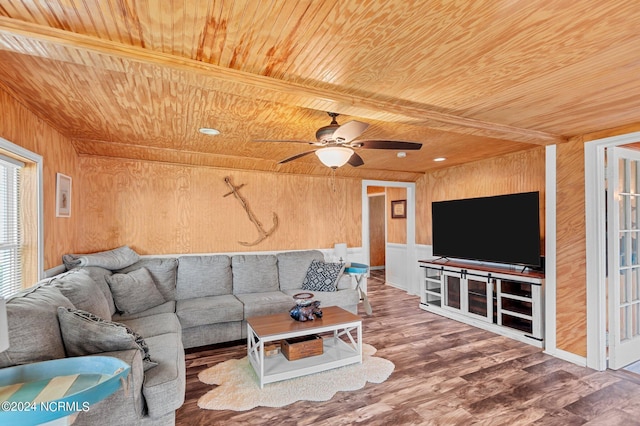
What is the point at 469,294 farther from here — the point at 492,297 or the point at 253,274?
the point at 253,274

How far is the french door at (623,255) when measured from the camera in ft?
9.59

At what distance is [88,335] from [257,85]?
67.8 inches

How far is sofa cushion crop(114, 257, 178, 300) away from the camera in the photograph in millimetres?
3662

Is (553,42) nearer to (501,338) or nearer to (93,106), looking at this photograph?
(93,106)

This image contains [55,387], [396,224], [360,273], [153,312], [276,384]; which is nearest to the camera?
[55,387]

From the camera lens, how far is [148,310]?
3.28 m

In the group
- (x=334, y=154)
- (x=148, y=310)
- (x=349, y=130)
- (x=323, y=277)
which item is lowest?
(x=148, y=310)

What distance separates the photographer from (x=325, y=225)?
5.22m

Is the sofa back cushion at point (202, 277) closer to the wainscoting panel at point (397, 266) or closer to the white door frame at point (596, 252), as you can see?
the wainscoting panel at point (397, 266)

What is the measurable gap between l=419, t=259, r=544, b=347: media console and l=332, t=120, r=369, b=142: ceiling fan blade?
108 inches

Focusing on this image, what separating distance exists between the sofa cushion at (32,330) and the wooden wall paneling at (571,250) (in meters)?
4.19

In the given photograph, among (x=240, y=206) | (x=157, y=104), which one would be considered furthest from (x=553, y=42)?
(x=240, y=206)

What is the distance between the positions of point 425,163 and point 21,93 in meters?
4.60

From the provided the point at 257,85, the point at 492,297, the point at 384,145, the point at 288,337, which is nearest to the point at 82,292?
the point at 288,337
